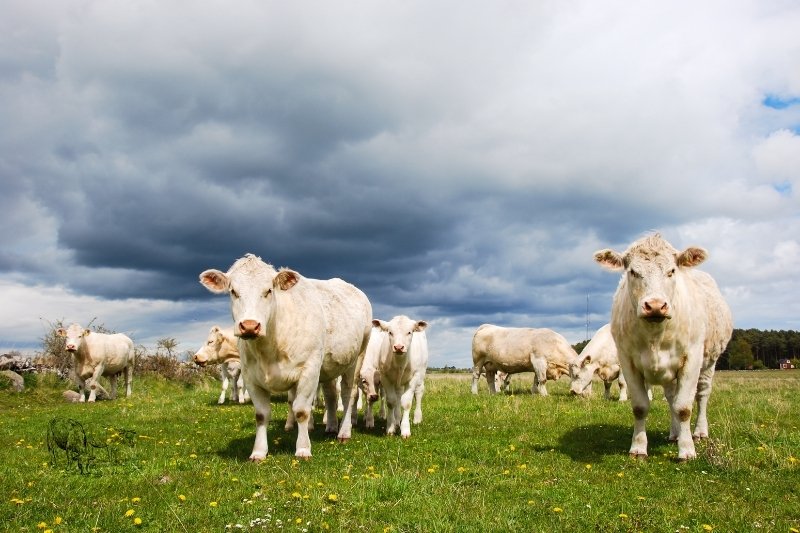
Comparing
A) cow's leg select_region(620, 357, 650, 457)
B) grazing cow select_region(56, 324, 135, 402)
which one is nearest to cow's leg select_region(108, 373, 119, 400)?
grazing cow select_region(56, 324, 135, 402)

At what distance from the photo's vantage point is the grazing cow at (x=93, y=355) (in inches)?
1001

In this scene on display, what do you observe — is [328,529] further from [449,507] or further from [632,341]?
[632,341]

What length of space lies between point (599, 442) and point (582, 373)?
11.5 metres

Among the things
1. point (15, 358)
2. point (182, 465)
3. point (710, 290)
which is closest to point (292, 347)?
point (182, 465)

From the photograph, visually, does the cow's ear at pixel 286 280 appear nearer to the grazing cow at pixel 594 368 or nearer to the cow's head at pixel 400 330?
the cow's head at pixel 400 330

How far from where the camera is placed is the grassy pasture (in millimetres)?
6562

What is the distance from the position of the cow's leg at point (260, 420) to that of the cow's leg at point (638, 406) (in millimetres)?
6002

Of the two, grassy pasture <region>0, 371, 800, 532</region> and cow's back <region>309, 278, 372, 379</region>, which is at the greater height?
cow's back <region>309, 278, 372, 379</region>

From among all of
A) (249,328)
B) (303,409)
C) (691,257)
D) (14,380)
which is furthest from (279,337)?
(14,380)

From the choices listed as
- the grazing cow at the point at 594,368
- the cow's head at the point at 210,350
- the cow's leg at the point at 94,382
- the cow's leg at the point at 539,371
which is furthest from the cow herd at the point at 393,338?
the cow's leg at the point at 94,382

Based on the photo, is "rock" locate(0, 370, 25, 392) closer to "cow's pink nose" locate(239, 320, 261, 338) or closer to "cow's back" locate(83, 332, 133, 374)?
"cow's back" locate(83, 332, 133, 374)

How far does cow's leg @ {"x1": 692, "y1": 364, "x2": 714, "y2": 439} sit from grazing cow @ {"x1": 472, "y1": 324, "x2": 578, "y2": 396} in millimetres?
10991

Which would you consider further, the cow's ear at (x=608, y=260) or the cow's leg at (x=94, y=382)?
the cow's leg at (x=94, y=382)

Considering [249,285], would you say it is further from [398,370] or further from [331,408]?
[331,408]
